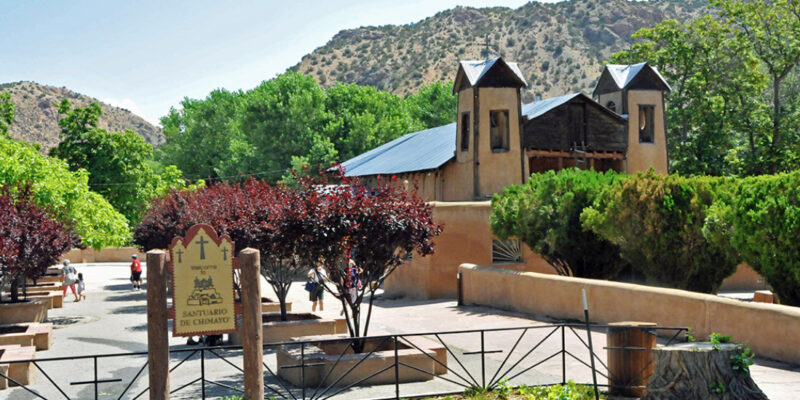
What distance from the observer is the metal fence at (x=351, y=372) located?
36.5ft

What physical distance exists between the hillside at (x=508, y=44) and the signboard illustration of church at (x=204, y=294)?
102m

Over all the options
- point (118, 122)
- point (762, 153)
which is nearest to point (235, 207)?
point (762, 153)

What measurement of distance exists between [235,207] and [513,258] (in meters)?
12.4

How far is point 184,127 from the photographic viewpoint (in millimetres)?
76438

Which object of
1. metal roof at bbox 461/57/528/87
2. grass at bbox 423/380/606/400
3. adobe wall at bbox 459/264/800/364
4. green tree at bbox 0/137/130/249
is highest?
metal roof at bbox 461/57/528/87

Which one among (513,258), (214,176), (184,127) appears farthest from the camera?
(184,127)

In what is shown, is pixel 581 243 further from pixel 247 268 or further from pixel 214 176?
pixel 214 176

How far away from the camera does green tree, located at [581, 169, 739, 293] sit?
20.3 metres

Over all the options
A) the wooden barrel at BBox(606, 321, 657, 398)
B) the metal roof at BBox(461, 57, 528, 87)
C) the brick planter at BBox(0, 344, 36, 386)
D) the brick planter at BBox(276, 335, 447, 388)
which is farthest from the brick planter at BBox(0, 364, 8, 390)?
the metal roof at BBox(461, 57, 528, 87)

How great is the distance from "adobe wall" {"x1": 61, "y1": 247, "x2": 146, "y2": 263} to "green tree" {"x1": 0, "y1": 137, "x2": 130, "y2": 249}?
37.4 meters

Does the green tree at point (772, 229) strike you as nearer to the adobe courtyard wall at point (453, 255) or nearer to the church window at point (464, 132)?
the adobe courtyard wall at point (453, 255)

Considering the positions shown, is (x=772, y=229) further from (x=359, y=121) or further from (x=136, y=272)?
(x=359, y=121)

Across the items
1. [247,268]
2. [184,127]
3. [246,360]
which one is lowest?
[246,360]

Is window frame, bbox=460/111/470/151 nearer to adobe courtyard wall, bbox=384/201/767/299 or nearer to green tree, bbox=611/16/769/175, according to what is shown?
adobe courtyard wall, bbox=384/201/767/299
